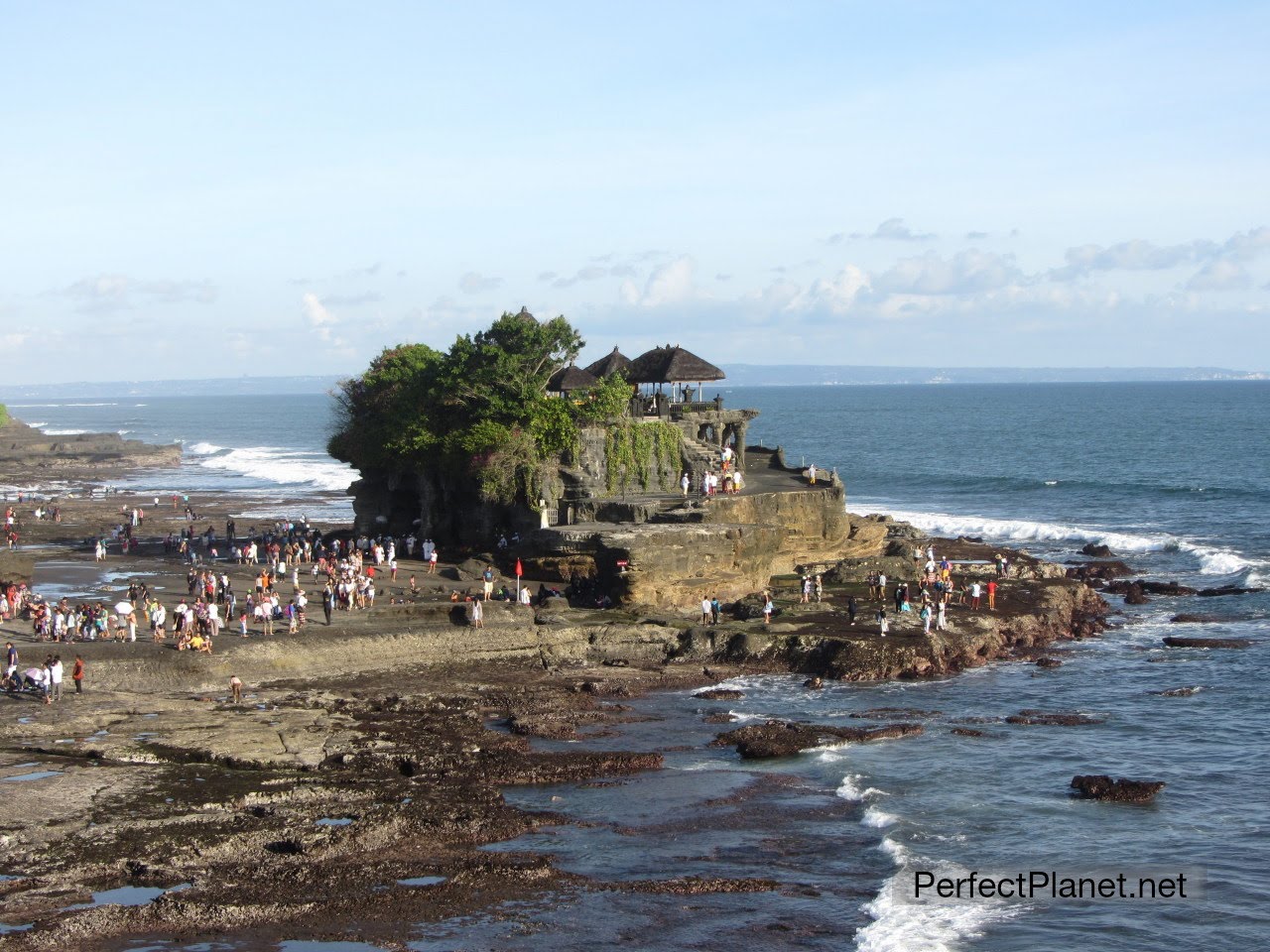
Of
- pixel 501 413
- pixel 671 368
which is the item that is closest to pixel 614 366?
pixel 671 368

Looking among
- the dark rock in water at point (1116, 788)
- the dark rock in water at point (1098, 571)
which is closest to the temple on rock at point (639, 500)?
the dark rock in water at point (1098, 571)

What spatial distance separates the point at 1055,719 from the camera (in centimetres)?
2875

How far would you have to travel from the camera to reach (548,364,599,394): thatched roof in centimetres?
4708

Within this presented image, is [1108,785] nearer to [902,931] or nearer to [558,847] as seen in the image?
[902,931]

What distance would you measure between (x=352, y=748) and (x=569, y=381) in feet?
78.7

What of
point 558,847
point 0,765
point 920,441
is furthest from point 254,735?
point 920,441

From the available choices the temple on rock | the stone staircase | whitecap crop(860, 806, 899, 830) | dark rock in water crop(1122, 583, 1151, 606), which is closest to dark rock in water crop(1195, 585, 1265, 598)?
dark rock in water crop(1122, 583, 1151, 606)

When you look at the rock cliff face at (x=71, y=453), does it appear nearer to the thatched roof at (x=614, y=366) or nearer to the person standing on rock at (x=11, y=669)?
the thatched roof at (x=614, y=366)

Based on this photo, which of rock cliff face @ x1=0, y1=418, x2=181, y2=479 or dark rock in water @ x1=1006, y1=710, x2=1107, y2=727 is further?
rock cliff face @ x1=0, y1=418, x2=181, y2=479

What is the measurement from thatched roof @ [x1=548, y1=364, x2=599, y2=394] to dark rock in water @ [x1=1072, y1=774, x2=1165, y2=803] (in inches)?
1051

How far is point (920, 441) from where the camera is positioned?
122062 mm

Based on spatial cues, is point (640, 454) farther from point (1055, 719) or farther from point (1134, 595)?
point (1055, 719)

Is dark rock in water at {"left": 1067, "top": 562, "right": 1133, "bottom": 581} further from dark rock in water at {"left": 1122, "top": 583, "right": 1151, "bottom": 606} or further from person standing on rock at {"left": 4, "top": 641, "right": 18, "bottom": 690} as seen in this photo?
person standing on rock at {"left": 4, "top": 641, "right": 18, "bottom": 690}

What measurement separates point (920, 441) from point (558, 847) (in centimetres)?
10539
